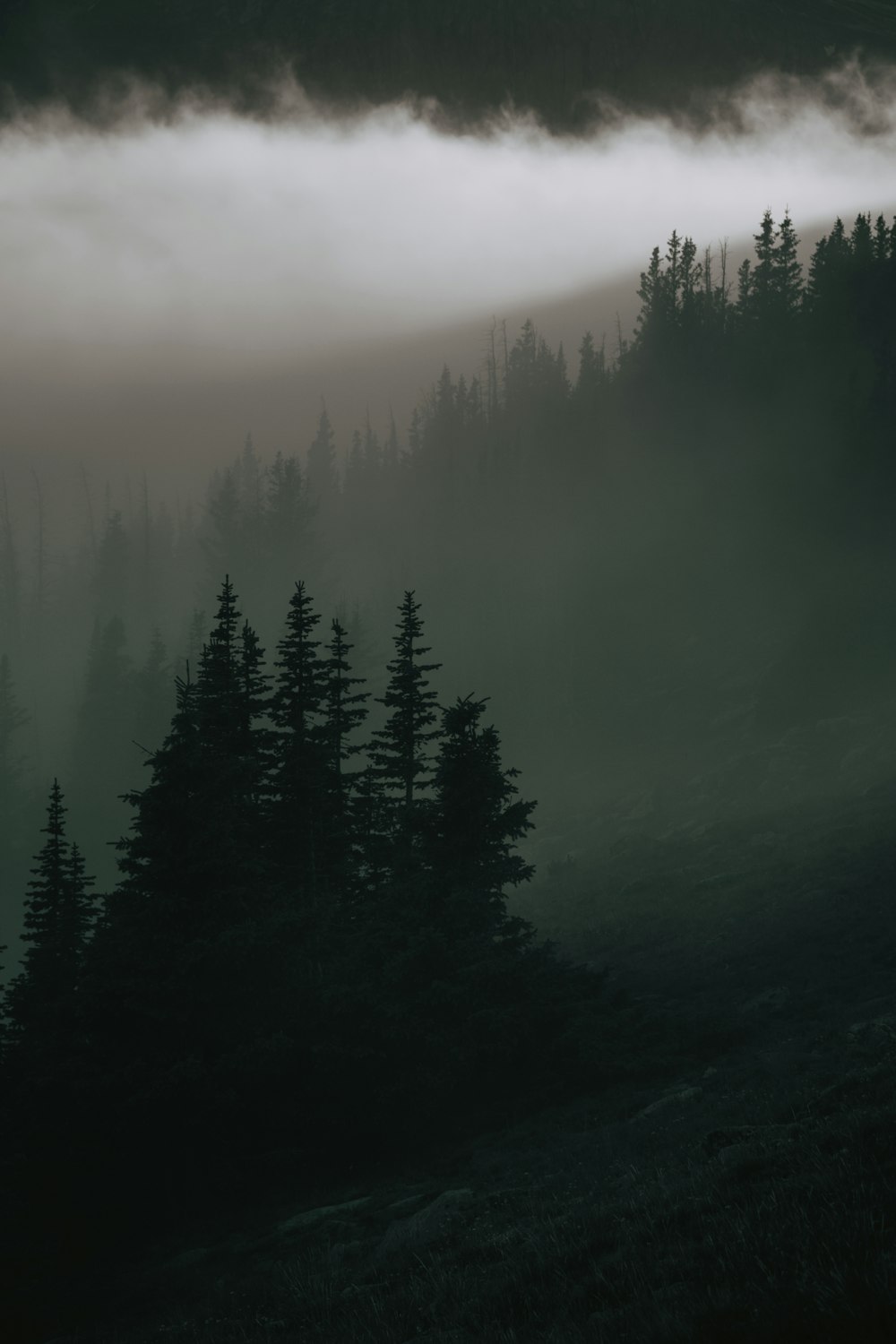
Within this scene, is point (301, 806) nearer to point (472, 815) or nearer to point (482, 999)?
point (472, 815)

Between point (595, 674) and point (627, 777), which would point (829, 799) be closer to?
point (627, 777)

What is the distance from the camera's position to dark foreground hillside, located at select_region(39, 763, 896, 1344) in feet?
19.2

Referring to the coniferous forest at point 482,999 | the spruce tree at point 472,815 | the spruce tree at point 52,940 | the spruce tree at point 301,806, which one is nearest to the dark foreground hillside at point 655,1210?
the coniferous forest at point 482,999

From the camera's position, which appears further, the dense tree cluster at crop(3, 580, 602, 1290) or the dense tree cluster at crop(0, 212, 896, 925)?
the dense tree cluster at crop(0, 212, 896, 925)

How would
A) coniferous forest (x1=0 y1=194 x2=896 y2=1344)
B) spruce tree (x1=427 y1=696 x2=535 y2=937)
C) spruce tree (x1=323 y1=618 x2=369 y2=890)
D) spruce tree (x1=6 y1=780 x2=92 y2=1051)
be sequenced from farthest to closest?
spruce tree (x1=323 y1=618 x2=369 y2=890), spruce tree (x1=6 y1=780 x2=92 y2=1051), spruce tree (x1=427 y1=696 x2=535 y2=937), coniferous forest (x1=0 y1=194 x2=896 y2=1344)

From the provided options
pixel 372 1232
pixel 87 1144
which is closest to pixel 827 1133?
pixel 372 1232

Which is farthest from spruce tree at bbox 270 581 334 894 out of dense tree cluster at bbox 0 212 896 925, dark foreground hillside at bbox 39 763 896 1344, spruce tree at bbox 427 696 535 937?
dense tree cluster at bbox 0 212 896 925

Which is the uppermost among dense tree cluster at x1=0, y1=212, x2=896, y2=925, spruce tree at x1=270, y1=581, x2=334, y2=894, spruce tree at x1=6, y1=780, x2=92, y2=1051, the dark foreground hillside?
dense tree cluster at x1=0, y1=212, x2=896, y2=925

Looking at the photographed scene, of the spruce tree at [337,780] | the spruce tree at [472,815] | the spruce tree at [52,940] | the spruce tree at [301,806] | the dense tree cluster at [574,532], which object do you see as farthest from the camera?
the dense tree cluster at [574,532]

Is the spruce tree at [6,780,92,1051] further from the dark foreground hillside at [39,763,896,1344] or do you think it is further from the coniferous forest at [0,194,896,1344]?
the dark foreground hillside at [39,763,896,1344]

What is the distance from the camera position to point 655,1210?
28.3ft

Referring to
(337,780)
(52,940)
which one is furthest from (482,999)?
(52,940)

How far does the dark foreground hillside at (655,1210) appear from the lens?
5867 millimetres

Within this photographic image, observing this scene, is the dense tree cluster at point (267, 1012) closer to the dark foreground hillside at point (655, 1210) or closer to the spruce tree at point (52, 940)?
the dark foreground hillside at point (655, 1210)
